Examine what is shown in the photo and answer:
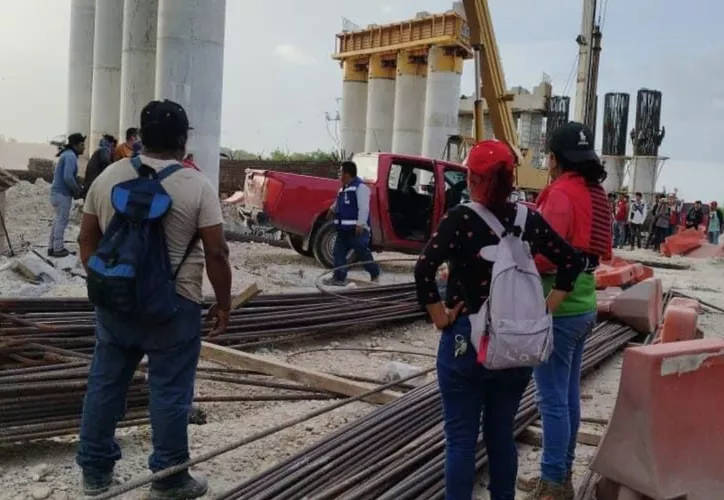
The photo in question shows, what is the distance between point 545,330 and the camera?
2719 millimetres

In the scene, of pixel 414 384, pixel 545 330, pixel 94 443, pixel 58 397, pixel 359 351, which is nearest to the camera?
pixel 545 330

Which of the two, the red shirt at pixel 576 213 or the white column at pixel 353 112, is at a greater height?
the white column at pixel 353 112

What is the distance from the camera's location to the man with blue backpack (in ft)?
10.1

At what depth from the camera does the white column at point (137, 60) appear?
14094 mm

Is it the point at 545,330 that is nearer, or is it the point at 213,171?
the point at 545,330

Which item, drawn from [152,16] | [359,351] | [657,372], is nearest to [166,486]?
[657,372]

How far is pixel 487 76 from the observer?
16875 millimetres

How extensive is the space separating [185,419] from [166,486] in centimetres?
32

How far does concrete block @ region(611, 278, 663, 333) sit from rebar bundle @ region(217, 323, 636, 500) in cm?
348

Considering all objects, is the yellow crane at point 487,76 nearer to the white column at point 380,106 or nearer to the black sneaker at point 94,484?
the black sneaker at point 94,484

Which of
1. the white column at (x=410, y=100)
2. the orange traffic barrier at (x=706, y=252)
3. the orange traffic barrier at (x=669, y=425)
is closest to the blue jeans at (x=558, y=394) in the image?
the orange traffic barrier at (x=669, y=425)

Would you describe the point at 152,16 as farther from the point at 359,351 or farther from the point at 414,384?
the point at 414,384

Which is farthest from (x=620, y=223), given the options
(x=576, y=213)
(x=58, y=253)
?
(x=576, y=213)

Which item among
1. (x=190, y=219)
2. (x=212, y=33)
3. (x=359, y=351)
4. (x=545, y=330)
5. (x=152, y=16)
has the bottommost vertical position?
(x=359, y=351)
